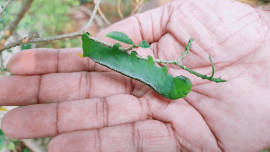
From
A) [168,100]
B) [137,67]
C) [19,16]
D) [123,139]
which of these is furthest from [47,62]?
[168,100]

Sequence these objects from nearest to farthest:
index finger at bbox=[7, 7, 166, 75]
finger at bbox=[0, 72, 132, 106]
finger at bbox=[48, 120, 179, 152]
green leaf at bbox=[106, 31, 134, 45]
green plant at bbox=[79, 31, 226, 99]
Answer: green leaf at bbox=[106, 31, 134, 45] → finger at bbox=[48, 120, 179, 152] → green plant at bbox=[79, 31, 226, 99] → finger at bbox=[0, 72, 132, 106] → index finger at bbox=[7, 7, 166, 75]

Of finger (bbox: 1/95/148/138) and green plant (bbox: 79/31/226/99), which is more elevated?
green plant (bbox: 79/31/226/99)

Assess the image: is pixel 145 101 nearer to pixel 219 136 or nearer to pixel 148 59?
pixel 148 59

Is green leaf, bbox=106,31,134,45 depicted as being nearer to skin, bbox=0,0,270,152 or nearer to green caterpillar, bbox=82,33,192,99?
green caterpillar, bbox=82,33,192,99

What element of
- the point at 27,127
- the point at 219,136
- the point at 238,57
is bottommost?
the point at 219,136

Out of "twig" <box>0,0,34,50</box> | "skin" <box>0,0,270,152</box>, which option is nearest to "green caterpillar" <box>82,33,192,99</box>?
"skin" <box>0,0,270,152</box>

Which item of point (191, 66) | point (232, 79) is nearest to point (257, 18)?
point (232, 79)

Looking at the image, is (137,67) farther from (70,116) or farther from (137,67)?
(70,116)
